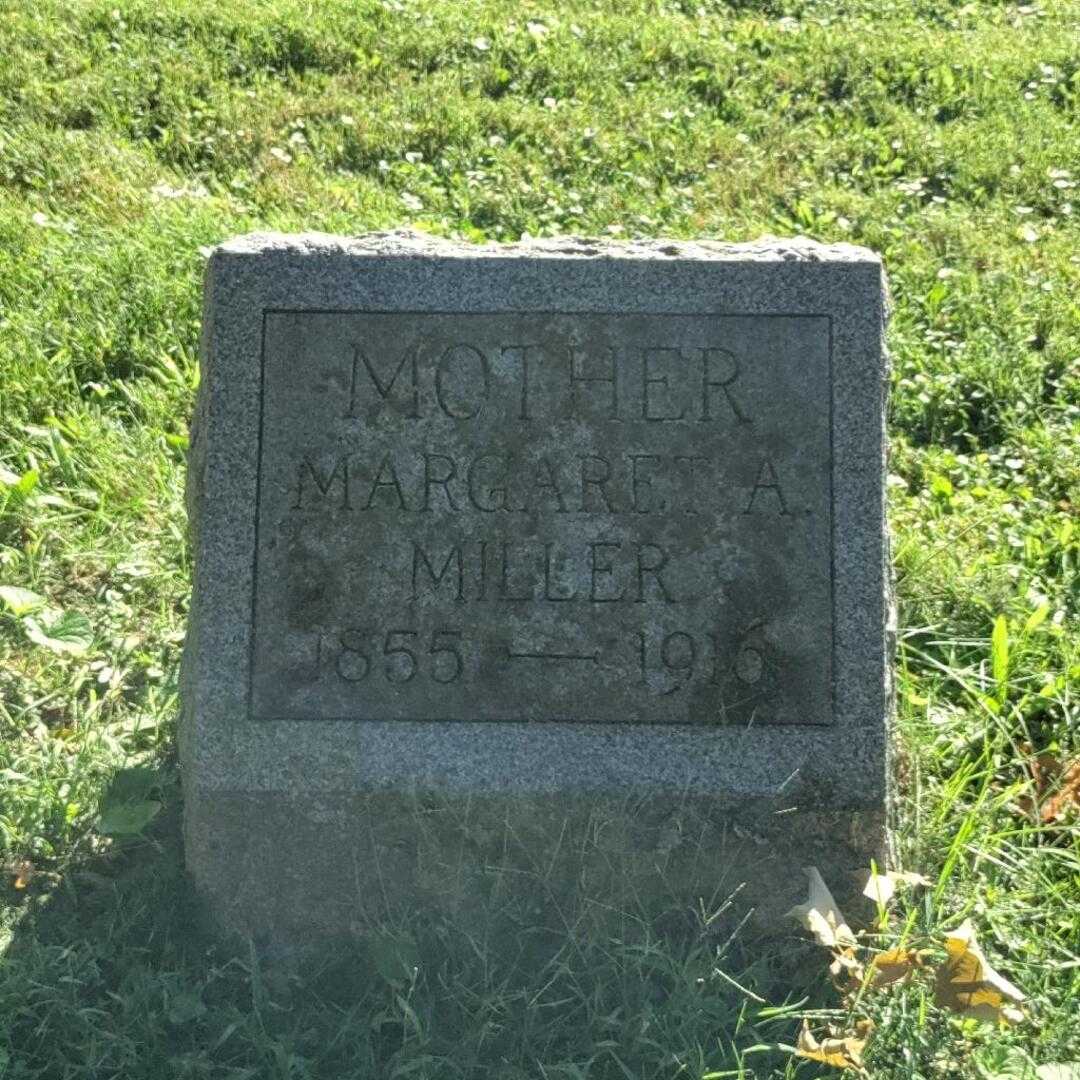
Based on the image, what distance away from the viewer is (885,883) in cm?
252

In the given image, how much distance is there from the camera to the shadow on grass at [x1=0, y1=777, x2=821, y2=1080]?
8.01 ft

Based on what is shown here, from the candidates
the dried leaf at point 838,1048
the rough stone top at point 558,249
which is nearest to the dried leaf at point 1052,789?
the dried leaf at point 838,1048

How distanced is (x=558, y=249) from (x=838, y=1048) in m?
1.53

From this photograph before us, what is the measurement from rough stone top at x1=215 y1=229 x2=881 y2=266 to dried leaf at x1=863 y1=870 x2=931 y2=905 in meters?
1.13

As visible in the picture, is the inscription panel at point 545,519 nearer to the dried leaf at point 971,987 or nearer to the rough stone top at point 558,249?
the rough stone top at point 558,249

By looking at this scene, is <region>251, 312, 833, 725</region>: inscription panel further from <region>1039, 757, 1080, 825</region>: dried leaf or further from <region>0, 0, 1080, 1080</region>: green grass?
<region>1039, 757, 1080, 825</region>: dried leaf

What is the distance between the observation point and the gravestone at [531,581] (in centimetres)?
267

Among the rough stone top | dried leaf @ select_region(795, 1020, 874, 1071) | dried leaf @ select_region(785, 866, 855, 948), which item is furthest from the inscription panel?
dried leaf @ select_region(795, 1020, 874, 1071)

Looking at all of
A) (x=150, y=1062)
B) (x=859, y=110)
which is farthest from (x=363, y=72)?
(x=150, y=1062)

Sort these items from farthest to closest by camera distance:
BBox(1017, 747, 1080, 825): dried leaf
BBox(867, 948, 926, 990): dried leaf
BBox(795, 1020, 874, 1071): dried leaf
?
BBox(1017, 747, 1080, 825): dried leaf
BBox(867, 948, 926, 990): dried leaf
BBox(795, 1020, 874, 1071): dried leaf

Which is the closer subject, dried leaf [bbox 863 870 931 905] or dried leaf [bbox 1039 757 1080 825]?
dried leaf [bbox 863 870 931 905]

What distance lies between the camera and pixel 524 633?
2.72 m

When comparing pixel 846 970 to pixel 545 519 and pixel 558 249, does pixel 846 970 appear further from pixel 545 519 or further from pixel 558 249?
pixel 558 249

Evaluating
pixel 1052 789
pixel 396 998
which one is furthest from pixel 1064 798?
pixel 396 998
